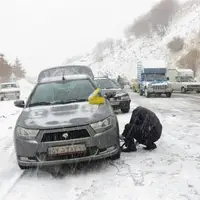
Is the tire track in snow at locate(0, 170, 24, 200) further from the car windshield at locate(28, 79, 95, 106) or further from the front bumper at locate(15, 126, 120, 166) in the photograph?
the car windshield at locate(28, 79, 95, 106)

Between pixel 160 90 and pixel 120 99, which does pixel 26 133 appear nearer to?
pixel 120 99

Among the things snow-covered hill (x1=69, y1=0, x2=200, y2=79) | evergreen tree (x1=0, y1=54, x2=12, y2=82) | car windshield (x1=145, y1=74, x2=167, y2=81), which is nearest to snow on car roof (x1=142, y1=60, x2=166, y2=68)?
car windshield (x1=145, y1=74, x2=167, y2=81)

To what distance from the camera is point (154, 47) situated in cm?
8881

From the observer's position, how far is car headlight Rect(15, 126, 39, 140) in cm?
589

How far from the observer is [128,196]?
4.82 m

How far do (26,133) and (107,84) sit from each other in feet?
34.5

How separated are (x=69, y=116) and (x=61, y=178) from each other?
39.0 inches

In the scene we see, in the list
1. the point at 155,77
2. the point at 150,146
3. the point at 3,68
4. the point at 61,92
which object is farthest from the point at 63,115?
the point at 3,68

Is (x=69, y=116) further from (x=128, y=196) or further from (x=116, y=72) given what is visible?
(x=116, y=72)

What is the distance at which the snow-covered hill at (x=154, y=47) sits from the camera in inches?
3044

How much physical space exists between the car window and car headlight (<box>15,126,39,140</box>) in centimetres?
125

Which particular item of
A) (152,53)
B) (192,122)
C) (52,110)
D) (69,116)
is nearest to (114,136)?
(69,116)

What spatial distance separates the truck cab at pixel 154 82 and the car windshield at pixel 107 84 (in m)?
9.51

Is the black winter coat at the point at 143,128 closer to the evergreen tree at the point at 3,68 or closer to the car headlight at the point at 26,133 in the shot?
the car headlight at the point at 26,133
